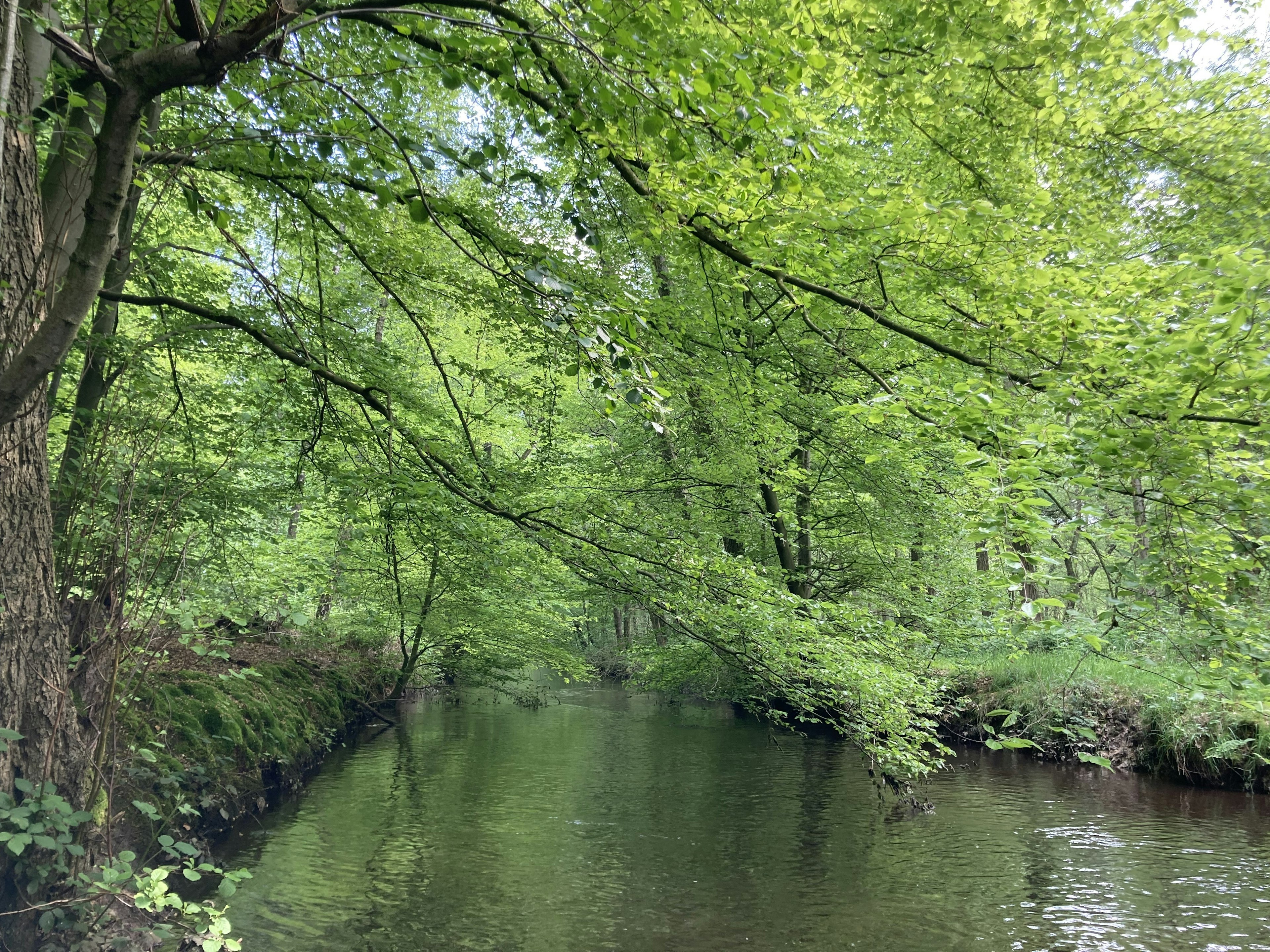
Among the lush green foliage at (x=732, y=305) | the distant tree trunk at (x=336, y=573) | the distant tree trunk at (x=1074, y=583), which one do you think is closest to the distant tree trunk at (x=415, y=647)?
the distant tree trunk at (x=336, y=573)

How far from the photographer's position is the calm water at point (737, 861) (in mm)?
5797

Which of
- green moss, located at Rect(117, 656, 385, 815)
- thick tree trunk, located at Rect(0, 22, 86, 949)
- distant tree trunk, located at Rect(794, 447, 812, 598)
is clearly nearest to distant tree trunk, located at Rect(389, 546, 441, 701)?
green moss, located at Rect(117, 656, 385, 815)

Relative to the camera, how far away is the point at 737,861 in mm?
7438

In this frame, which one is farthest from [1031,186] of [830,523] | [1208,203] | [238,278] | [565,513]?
[830,523]

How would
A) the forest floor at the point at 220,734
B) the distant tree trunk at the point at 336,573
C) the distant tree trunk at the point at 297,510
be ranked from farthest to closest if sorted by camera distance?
1. the distant tree trunk at the point at 336,573
2. the distant tree trunk at the point at 297,510
3. the forest floor at the point at 220,734

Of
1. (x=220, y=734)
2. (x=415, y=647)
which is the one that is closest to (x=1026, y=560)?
(x=220, y=734)

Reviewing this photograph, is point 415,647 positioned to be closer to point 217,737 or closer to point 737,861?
point 217,737

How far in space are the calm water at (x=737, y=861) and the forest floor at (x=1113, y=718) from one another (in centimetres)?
48

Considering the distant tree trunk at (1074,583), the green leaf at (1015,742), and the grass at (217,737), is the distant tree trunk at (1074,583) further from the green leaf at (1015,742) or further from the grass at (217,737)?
the grass at (217,737)

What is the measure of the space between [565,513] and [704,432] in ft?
10.7

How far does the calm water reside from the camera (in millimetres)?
5797

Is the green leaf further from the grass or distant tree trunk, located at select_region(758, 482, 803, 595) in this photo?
distant tree trunk, located at select_region(758, 482, 803, 595)

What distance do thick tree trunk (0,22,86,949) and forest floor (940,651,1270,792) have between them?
321 inches

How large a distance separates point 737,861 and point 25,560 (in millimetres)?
6280
